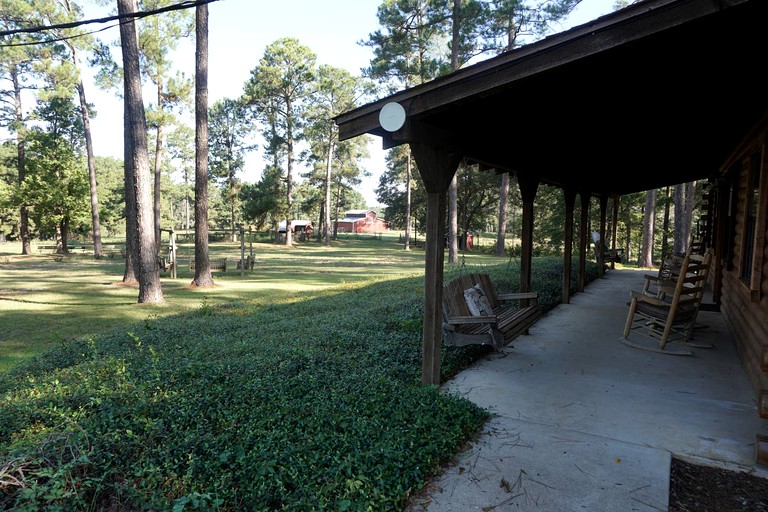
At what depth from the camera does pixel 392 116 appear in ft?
11.5

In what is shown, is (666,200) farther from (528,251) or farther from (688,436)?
(688,436)

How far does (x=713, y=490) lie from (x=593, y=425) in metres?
0.84

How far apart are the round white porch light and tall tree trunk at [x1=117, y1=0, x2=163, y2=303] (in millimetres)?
8879

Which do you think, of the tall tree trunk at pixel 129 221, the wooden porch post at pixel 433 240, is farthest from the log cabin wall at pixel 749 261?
the tall tree trunk at pixel 129 221

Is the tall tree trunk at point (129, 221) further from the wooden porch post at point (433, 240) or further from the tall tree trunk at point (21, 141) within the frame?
the tall tree trunk at point (21, 141)

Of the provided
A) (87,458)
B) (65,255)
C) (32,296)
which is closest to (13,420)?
(87,458)

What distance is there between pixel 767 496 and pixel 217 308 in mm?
8735

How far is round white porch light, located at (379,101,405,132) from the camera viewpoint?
342 centimetres

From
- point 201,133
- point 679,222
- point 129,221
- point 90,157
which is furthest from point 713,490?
point 90,157

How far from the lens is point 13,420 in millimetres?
3076

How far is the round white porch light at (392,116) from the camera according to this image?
11.2 feet

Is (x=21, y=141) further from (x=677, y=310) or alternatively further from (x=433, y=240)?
(x=677, y=310)

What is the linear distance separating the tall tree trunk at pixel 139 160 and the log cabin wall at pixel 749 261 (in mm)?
11009

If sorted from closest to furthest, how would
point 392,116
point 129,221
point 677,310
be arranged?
point 392,116 → point 677,310 → point 129,221
